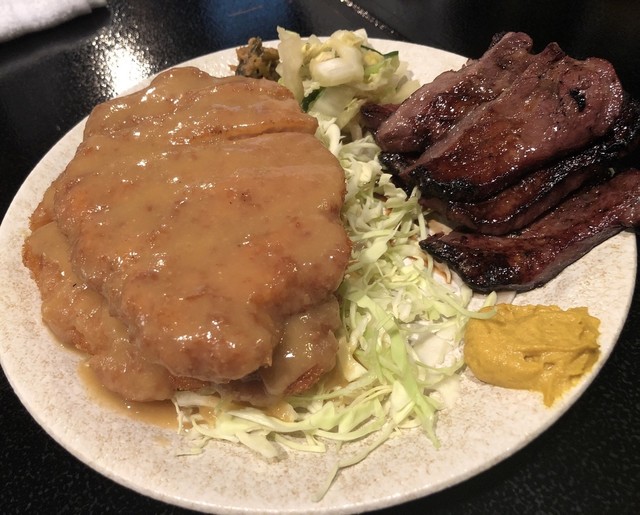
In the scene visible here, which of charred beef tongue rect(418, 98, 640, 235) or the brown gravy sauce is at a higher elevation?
charred beef tongue rect(418, 98, 640, 235)

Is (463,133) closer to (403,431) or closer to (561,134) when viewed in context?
(561,134)

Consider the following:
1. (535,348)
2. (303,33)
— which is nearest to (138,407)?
(535,348)

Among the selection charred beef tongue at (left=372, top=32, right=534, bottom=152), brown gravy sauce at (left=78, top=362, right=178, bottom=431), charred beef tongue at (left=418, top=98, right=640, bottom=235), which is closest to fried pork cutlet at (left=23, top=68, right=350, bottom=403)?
brown gravy sauce at (left=78, top=362, right=178, bottom=431)

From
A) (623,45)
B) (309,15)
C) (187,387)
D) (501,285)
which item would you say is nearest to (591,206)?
(501,285)

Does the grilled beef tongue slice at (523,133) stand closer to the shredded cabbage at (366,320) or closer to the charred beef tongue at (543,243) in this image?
the charred beef tongue at (543,243)

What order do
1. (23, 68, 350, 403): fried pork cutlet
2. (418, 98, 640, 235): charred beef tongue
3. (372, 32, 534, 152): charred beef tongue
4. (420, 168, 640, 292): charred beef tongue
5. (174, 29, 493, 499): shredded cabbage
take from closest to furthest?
(23, 68, 350, 403): fried pork cutlet → (174, 29, 493, 499): shredded cabbage → (420, 168, 640, 292): charred beef tongue → (418, 98, 640, 235): charred beef tongue → (372, 32, 534, 152): charred beef tongue

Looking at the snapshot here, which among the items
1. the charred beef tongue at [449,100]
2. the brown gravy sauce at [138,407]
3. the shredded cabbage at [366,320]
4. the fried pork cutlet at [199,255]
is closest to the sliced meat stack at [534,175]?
the charred beef tongue at [449,100]

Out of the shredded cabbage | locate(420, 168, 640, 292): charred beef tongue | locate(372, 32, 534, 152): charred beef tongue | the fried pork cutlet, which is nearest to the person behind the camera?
the fried pork cutlet

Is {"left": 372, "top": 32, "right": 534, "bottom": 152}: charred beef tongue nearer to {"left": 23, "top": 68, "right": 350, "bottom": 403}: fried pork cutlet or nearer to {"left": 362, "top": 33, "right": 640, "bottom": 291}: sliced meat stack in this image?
{"left": 362, "top": 33, "right": 640, "bottom": 291}: sliced meat stack
